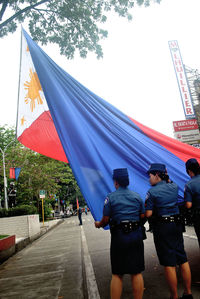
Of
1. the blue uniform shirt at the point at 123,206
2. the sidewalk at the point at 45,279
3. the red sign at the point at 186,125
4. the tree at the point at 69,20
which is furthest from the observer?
the red sign at the point at 186,125

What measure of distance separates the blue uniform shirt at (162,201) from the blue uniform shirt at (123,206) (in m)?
0.21

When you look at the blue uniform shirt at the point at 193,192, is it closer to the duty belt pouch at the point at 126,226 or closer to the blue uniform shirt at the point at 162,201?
the blue uniform shirt at the point at 162,201

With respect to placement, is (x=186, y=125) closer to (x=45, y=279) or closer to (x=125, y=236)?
(x=45, y=279)

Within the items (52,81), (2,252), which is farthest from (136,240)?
(2,252)

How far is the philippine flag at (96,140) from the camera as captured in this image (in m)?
4.17

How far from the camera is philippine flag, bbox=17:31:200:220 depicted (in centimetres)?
417

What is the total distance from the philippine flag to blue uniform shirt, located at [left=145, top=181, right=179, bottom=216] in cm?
92

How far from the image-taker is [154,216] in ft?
11.0

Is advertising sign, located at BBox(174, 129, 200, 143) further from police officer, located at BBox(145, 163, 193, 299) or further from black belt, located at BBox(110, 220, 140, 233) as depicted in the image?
black belt, located at BBox(110, 220, 140, 233)

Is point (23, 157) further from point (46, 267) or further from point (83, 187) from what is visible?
point (83, 187)

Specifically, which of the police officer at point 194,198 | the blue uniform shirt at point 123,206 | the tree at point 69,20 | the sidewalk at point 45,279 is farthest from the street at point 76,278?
the tree at point 69,20

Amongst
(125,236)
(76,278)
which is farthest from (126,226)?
(76,278)

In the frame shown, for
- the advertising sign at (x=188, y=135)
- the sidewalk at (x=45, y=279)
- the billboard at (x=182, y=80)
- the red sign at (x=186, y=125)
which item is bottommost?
the sidewalk at (x=45, y=279)

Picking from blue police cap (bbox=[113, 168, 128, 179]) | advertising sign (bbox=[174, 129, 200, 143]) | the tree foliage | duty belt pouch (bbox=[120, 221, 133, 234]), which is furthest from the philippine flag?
advertising sign (bbox=[174, 129, 200, 143])
